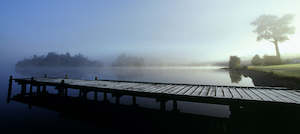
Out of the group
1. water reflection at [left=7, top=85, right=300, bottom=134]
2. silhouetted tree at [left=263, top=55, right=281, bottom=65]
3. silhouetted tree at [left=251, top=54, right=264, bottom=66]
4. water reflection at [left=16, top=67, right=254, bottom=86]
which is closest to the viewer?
water reflection at [left=7, top=85, right=300, bottom=134]

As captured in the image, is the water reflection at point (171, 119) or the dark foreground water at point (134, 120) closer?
the water reflection at point (171, 119)

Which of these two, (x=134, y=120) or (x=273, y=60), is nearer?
(x=134, y=120)

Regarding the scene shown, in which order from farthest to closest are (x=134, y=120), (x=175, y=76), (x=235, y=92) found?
(x=175, y=76) < (x=134, y=120) < (x=235, y=92)

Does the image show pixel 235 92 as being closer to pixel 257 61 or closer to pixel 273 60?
pixel 273 60

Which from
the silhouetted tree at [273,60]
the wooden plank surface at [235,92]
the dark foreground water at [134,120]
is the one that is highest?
the silhouetted tree at [273,60]

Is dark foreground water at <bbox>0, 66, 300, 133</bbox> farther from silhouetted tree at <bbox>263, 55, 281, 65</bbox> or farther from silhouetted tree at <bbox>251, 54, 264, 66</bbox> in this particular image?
silhouetted tree at <bbox>251, 54, 264, 66</bbox>

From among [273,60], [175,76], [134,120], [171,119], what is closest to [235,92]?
[171,119]

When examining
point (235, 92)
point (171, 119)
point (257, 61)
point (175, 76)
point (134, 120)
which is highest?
point (257, 61)

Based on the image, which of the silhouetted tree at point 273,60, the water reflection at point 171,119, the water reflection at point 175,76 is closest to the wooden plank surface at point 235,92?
the water reflection at point 171,119

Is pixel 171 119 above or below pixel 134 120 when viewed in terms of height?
above

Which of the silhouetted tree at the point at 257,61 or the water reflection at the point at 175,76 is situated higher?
the silhouetted tree at the point at 257,61

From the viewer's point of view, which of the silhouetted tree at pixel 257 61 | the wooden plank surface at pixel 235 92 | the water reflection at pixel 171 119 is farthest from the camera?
the silhouetted tree at pixel 257 61

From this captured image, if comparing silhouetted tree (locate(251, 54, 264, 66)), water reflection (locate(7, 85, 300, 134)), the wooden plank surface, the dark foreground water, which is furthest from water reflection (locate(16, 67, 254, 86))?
water reflection (locate(7, 85, 300, 134))

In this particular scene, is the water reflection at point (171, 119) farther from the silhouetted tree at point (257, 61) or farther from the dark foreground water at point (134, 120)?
the silhouetted tree at point (257, 61)
